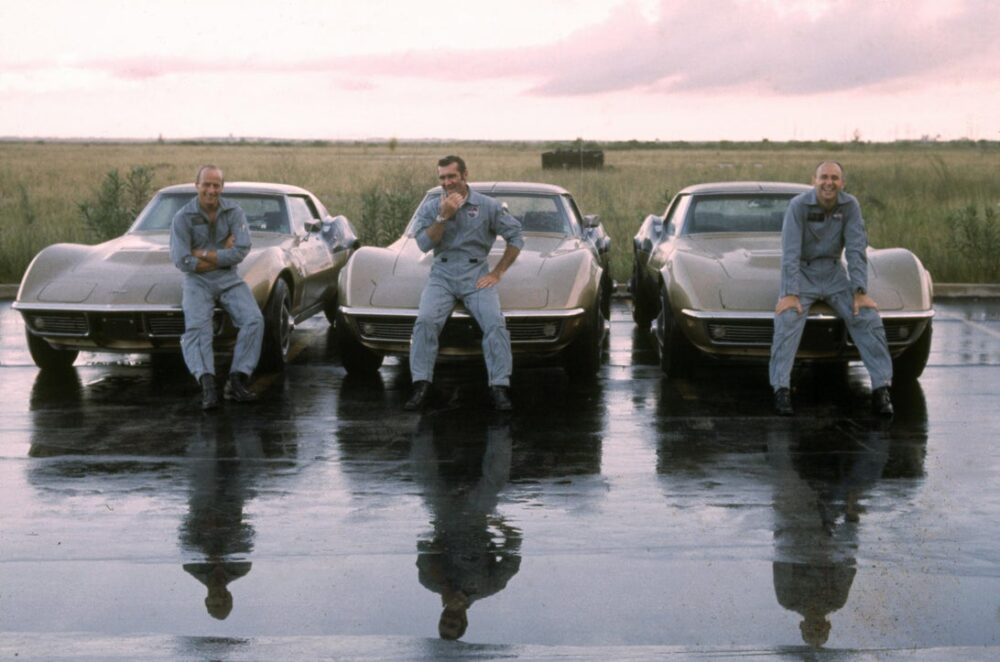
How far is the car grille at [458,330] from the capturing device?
876 cm

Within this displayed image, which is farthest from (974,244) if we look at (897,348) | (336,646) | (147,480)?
(336,646)

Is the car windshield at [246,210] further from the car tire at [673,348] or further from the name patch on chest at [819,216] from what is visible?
the name patch on chest at [819,216]

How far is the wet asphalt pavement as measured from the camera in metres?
4.30

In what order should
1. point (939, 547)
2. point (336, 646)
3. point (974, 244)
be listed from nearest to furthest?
point (336, 646), point (939, 547), point (974, 244)

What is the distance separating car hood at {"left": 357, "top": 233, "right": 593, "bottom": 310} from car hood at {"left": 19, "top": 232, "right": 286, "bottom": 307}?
1.15m

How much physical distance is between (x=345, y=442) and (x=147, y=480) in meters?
1.29

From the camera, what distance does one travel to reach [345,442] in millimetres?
7434

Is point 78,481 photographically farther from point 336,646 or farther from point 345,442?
point 336,646

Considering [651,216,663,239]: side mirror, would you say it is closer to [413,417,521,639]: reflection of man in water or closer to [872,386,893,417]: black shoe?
[872,386,893,417]: black shoe

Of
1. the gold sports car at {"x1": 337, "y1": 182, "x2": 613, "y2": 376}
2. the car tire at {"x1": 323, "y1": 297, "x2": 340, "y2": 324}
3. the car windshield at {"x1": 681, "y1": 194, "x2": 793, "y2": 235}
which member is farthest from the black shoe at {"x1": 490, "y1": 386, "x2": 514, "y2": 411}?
the car tire at {"x1": 323, "y1": 297, "x2": 340, "y2": 324}

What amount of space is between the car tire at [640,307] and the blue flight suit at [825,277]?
388cm

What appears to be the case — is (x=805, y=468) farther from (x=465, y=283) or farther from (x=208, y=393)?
(x=208, y=393)

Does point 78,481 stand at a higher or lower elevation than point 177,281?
lower

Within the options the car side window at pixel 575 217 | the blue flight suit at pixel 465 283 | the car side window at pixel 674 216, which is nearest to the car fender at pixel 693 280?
the blue flight suit at pixel 465 283
